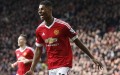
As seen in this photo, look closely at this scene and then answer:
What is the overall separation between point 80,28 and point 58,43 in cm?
1383

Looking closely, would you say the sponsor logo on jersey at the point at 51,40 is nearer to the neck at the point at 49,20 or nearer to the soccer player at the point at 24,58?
the neck at the point at 49,20

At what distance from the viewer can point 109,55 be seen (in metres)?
17.1

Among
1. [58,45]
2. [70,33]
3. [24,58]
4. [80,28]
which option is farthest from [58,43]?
[80,28]

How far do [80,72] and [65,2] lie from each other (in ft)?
35.9

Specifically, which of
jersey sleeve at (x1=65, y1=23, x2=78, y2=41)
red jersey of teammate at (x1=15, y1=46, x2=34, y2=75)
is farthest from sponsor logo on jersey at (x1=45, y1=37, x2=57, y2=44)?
red jersey of teammate at (x1=15, y1=46, x2=34, y2=75)

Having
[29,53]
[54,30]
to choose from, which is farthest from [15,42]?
[54,30]

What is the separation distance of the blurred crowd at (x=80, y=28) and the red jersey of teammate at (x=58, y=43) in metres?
7.28

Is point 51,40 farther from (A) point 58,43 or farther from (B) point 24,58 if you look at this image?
(B) point 24,58

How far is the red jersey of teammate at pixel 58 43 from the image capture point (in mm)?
7738

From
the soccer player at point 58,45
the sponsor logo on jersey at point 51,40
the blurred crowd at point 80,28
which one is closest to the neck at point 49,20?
the soccer player at point 58,45

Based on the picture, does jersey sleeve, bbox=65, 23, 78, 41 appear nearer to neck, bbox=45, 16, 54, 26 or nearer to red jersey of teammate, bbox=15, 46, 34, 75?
neck, bbox=45, 16, 54, 26

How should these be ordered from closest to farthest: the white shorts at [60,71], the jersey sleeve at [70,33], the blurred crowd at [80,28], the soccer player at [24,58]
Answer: the white shorts at [60,71] → the jersey sleeve at [70,33] → the soccer player at [24,58] → the blurred crowd at [80,28]

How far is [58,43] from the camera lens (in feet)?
25.4

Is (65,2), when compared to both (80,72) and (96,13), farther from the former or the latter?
(80,72)
